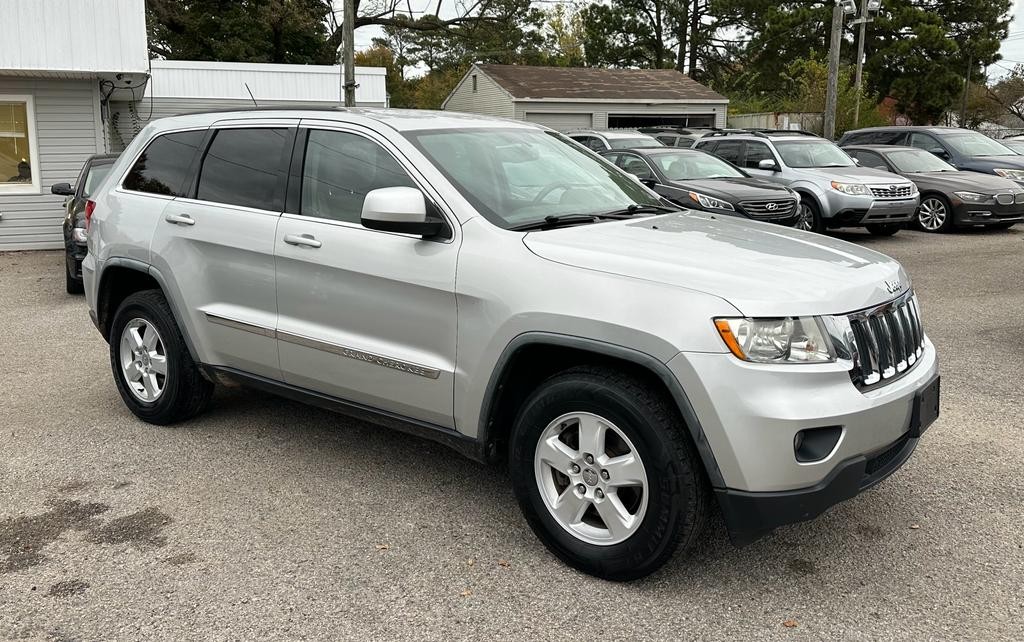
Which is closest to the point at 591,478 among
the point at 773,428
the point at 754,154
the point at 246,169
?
the point at 773,428

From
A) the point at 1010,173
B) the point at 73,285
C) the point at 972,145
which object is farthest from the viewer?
the point at 972,145

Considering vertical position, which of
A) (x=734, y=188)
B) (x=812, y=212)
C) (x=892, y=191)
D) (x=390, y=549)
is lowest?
(x=390, y=549)

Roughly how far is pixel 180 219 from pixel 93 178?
6.56m

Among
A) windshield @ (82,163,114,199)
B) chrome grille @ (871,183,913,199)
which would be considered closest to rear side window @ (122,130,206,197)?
Answer: windshield @ (82,163,114,199)

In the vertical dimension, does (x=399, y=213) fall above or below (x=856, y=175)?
above

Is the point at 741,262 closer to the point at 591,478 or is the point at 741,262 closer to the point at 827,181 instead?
the point at 591,478

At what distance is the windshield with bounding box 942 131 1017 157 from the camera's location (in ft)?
57.2

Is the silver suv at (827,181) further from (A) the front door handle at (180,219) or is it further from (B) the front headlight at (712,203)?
(A) the front door handle at (180,219)

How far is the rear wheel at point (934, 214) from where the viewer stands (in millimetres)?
15113

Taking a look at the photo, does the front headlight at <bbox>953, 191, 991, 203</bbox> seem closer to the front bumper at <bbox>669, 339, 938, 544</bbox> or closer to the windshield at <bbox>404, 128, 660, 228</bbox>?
the windshield at <bbox>404, 128, 660, 228</bbox>

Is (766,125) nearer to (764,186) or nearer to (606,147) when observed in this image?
(606,147)

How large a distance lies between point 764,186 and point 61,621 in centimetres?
1119

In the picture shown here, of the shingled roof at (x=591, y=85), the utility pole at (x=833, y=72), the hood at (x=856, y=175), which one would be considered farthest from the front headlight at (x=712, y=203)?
the shingled roof at (x=591, y=85)

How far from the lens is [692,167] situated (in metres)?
13.4
